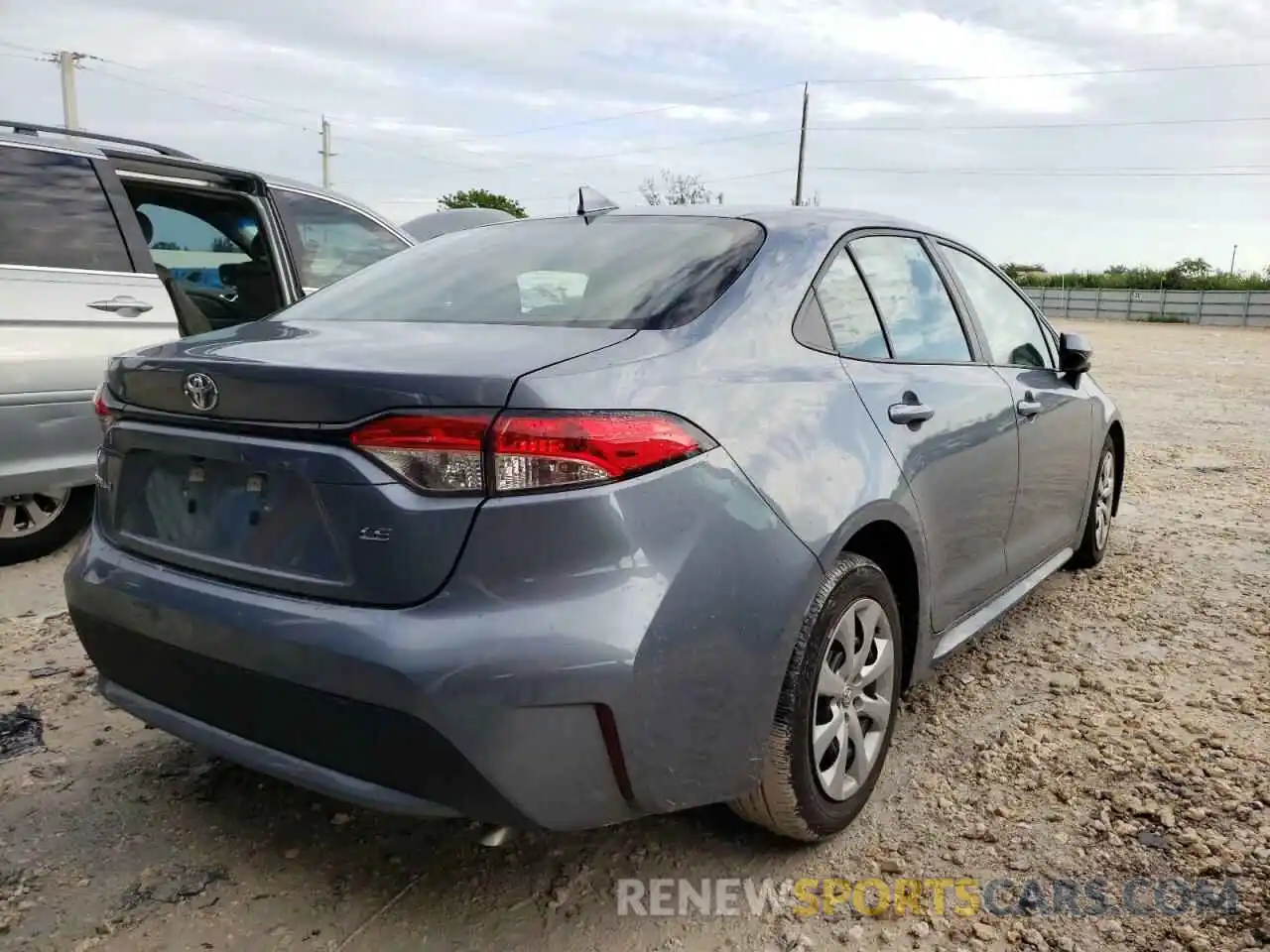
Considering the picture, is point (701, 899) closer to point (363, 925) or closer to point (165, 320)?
point (363, 925)

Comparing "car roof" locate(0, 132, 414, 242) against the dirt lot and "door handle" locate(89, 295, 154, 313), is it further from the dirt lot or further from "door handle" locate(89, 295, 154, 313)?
the dirt lot

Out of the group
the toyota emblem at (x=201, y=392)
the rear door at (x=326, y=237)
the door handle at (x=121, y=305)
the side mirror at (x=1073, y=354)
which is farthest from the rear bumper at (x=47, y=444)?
the side mirror at (x=1073, y=354)

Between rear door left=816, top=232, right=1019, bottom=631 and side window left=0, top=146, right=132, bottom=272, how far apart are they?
3.35 meters

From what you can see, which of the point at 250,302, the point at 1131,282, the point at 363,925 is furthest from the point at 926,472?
the point at 1131,282

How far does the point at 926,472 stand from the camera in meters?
2.67

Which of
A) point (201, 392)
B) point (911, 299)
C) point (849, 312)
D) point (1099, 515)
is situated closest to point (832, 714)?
point (849, 312)

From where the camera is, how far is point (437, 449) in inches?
70.6

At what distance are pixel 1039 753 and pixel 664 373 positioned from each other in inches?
69.6

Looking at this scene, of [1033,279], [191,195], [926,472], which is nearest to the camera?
[926,472]

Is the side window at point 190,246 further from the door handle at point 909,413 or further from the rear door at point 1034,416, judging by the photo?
the door handle at point 909,413

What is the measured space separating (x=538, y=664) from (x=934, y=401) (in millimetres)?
1538

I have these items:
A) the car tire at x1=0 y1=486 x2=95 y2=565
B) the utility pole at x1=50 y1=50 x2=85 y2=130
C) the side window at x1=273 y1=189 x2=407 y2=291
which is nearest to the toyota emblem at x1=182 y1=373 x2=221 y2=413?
the car tire at x1=0 y1=486 x2=95 y2=565

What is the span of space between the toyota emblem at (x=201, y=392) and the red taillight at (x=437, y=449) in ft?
1.39

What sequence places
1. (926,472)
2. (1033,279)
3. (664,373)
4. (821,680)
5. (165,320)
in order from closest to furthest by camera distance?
(664,373)
(821,680)
(926,472)
(165,320)
(1033,279)
